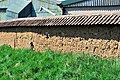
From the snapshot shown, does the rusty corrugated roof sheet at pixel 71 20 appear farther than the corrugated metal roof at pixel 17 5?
No

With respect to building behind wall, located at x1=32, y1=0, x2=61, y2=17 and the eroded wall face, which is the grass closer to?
the eroded wall face

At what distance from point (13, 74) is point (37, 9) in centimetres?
1438

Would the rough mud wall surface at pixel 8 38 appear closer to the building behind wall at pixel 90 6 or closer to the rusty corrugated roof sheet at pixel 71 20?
the rusty corrugated roof sheet at pixel 71 20

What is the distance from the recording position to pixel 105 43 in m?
10.5

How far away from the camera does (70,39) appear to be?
1182 cm

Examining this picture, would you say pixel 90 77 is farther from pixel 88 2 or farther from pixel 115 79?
pixel 88 2

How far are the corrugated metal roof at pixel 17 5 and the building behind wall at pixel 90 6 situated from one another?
755 centimetres

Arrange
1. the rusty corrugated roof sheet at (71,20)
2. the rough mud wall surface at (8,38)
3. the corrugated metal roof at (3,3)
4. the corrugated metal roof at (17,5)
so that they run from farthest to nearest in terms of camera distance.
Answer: the corrugated metal roof at (3,3), the corrugated metal roof at (17,5), the rough mud wall surface at (8,38), the rusty corrugated roof sheet at (71,20)

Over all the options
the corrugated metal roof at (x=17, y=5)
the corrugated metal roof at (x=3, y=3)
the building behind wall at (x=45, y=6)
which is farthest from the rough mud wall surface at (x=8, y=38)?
the corrugated metal roof at (x=3, y=3)

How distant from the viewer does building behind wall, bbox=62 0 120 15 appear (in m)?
16.2

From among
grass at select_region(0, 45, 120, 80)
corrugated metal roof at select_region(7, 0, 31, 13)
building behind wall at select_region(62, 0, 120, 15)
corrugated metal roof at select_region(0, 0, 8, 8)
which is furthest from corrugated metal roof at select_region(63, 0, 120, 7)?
corrugated metal roof at select_region(0, 0, 8, 8)

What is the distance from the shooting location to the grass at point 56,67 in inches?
344

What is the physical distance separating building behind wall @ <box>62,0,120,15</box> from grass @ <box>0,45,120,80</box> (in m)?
5.43

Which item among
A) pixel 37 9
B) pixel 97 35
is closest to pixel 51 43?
pixel 97 35
